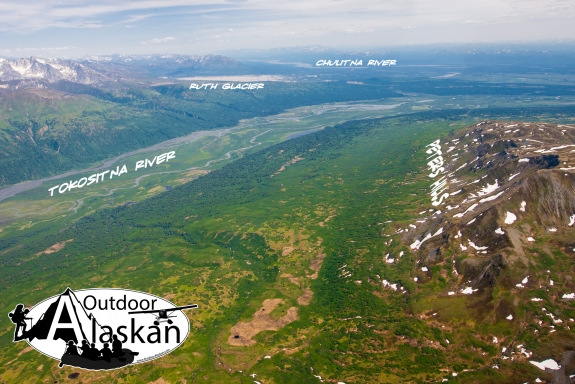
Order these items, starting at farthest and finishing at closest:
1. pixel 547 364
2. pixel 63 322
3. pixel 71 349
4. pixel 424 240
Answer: pixel 424 240 < pixel 71 349 < pixel 547 364 < pixel 63 322

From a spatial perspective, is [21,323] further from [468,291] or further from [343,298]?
[468,291]

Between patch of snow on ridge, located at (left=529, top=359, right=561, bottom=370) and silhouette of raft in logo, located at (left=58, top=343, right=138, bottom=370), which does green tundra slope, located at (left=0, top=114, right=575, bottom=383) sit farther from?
silhouette of raft in logo, located at (left=58, top=343, right=138, bottom=370)

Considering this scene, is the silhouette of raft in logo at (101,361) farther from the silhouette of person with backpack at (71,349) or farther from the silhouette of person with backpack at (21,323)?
the silhouette of person with backpack at (21,323)

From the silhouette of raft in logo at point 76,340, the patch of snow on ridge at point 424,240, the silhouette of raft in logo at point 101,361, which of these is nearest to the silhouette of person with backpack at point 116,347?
the silhouette of raft in logo at point 76,340

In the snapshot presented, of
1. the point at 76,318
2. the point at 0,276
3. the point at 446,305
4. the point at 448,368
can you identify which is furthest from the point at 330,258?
the point at 0,276

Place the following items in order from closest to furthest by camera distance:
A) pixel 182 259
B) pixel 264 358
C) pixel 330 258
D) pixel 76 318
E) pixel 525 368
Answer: pixel 76 318 → pixel 525 368 → pixel 264 358 → pixel 330 258 → pixel 182 259

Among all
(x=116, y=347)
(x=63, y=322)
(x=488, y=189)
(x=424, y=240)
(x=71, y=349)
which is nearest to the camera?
(x=63, y=322)

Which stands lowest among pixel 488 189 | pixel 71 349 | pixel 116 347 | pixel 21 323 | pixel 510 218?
pixel 21 323

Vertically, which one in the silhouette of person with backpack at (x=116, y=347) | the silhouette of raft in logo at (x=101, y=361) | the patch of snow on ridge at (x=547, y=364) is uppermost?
A: the silhouette of person with backpack at (x=116, y=347)

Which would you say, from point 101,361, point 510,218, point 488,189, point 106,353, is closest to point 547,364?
point 510,218

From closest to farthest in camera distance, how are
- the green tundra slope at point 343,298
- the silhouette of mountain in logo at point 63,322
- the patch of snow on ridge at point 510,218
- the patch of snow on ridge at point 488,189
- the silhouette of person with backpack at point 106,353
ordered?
the silhouette of mountain in logo at point 63,322 → the silhouette of person with backpack at point 106,353 → the green tundra slope at point 343,298 → the patch of snow on ridge at point 510,218 → the patch of snow on ridge at point 488,189

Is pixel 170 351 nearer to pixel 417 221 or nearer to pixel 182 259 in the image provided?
pixel 182 259
